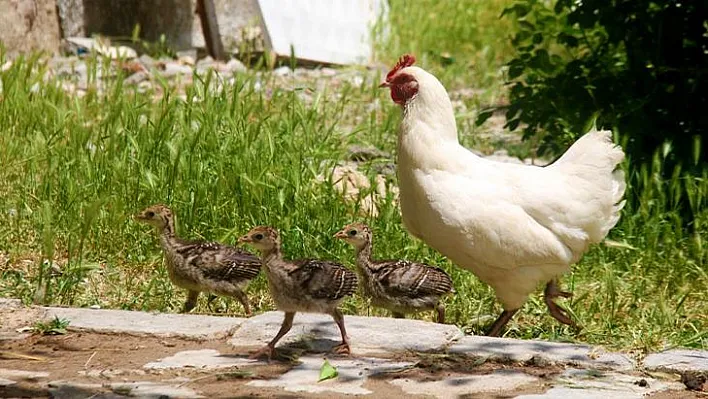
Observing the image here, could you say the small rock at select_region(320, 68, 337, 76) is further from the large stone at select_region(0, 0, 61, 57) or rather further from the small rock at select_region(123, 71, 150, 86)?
the large stone at select_region(0, 0, 61, 57)

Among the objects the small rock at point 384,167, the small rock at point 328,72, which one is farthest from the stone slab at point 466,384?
the small rock at point 328,72

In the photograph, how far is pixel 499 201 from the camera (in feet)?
18.4

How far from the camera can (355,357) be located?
4.95 metres

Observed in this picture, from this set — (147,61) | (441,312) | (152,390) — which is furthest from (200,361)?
(147,61)

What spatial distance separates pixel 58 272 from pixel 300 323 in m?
1.53

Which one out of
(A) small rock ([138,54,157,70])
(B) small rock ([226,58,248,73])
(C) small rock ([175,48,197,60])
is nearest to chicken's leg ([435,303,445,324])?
(B) small rock ([226,58,248,73])

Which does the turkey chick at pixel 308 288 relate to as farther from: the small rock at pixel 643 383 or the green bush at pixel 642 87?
the green bush at pixel 642 87

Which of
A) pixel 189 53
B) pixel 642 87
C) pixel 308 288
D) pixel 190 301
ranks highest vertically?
pixel 642 87

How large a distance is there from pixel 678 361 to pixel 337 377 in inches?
55.3

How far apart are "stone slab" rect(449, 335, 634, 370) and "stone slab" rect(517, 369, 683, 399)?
11 centimetres

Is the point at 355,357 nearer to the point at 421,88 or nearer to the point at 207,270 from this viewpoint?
the point at 207,270

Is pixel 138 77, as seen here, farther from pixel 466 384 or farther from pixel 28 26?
pixel 466 384

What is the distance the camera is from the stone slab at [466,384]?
4.45 metres

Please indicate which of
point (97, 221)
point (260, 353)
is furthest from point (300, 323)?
point (97, 221)
